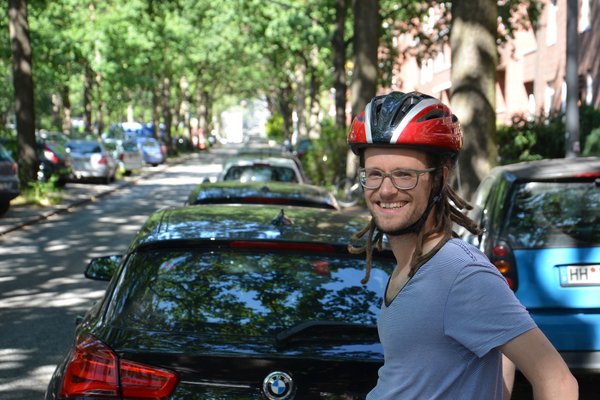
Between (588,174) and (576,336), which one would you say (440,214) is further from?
(588,174)

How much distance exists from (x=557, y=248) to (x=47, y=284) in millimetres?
7249

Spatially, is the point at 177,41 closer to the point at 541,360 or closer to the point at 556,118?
the point at 556,118

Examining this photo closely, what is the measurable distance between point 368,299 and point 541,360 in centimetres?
208

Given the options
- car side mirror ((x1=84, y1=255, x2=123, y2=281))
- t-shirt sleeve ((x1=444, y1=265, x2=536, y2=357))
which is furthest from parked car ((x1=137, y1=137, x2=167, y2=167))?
t-shirt sleeve ((x1=444, y1=265, x2=536, y2=357))

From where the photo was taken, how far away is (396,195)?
256cm

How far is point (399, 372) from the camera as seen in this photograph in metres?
2.51

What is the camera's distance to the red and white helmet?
2574 mm

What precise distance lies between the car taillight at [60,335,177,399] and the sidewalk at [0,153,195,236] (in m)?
15.1

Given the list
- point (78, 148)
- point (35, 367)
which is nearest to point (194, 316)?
point (35, 367)

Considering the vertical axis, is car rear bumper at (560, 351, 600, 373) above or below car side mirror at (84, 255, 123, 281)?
below

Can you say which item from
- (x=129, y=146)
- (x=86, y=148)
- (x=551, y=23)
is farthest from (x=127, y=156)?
(x=551, y=23)

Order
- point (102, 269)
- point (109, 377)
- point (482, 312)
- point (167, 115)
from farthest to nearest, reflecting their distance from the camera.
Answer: point (167, 115) → point (102, 269) → point (109, 377) → point (482, 312)

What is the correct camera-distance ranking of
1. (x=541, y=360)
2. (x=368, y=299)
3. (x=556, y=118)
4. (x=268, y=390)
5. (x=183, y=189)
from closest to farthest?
(x=541, y=360) → (x=268, y=390) → (x=368, y=299) → (x=556, y=118) → (x=183, y=189)

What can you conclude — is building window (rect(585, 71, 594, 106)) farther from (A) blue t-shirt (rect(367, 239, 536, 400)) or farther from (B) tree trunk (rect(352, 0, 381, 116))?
(A) blue t-shirt (rect(367, 239, 536, 400))
